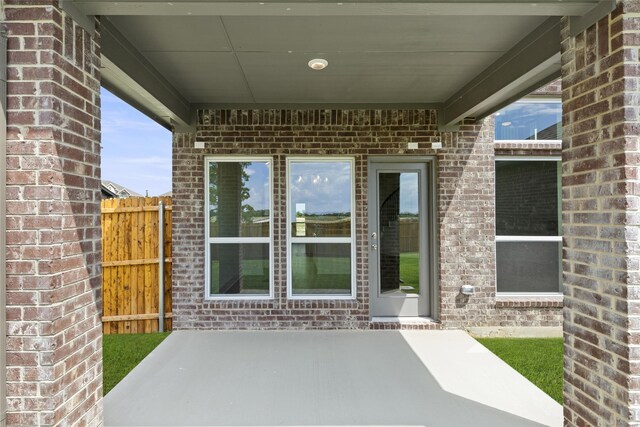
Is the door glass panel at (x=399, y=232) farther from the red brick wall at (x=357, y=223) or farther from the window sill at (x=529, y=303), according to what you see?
the window sill at (x=529, y=303)

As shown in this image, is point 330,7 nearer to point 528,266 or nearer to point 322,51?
point 322,51

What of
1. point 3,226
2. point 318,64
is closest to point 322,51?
point 318,64

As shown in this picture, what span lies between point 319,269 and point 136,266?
106 inches

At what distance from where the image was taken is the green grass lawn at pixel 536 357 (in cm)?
379

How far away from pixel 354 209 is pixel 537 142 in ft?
9.09

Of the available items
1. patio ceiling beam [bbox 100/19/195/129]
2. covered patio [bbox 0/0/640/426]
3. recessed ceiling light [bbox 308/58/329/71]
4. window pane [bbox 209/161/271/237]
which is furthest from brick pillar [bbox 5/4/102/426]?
window pane [bbox 209/161/271/237]

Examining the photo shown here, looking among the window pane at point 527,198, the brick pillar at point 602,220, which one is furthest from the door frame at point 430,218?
the brick pillar at point 602,220

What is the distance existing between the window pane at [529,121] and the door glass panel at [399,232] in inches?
56.1

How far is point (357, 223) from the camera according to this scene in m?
5.44

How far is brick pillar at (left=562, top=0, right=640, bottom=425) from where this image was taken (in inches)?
88.9

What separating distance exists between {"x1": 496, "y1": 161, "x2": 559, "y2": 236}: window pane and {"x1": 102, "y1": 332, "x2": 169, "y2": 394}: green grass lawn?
16.3ft

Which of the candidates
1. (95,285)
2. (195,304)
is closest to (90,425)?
(95,285)

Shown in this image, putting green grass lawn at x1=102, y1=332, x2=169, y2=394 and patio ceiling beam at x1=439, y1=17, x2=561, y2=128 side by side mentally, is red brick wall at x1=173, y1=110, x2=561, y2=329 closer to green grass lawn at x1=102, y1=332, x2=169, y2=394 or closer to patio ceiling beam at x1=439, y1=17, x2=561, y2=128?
green grass lawn at x1=102, y1=332, x2=169, y2=394

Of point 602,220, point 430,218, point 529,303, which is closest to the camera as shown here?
point 602,220
